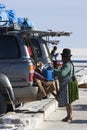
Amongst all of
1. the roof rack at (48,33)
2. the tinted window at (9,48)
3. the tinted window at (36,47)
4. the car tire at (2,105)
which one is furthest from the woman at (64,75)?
the tinted window at (36,47)

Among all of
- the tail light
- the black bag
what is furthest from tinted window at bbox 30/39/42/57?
the black bag

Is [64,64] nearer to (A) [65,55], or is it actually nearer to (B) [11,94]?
(A) [65,55]

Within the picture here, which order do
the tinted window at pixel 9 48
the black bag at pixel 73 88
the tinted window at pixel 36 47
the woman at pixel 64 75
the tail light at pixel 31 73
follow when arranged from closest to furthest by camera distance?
1. the woman at pixel 64 75
2. the black bag at pixel 73 88
3. the tail light at pixel 31 73
4. the tinted window at pixel 9 48
5. the tinted window at pixel 36 47

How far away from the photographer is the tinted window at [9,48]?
13.2m

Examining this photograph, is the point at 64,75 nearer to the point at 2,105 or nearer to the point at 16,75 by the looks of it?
the point at 16,75

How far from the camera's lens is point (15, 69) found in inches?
511

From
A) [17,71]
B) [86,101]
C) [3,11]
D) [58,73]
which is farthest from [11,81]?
[86,101]

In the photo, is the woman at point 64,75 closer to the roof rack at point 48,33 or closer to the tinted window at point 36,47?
the roof rack at point 48,33

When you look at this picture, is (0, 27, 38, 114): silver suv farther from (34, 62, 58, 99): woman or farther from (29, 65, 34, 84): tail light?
(34, 62, 58, 99): woman

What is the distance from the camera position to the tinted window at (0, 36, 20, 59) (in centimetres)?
1318

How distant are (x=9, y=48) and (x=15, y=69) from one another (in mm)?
541

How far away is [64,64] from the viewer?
1277cm

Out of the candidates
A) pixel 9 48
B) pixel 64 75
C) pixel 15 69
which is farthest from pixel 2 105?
pixel 64 75

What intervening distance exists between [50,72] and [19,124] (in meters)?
2.31
